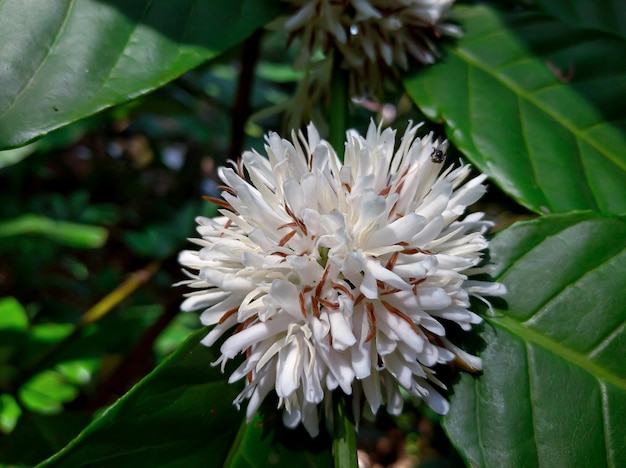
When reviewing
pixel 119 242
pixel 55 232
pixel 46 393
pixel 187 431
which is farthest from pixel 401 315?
pixel 119 242

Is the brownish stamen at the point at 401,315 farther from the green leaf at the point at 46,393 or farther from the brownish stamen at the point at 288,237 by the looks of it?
the green leaf at the point at 46,393

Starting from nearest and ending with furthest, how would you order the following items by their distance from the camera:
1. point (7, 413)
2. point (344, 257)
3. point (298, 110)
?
point (344, 257) → point (298, 110) → point (7, 413)

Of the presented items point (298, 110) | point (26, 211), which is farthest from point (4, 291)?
point (298, 110)

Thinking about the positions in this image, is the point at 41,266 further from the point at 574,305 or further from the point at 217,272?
the point at 574,305

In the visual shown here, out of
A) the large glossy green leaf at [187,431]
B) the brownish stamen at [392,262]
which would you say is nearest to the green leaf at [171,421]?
the large glossy green leaf at [187,431]

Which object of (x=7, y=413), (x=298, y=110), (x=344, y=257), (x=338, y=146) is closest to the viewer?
(x=344, y=257)

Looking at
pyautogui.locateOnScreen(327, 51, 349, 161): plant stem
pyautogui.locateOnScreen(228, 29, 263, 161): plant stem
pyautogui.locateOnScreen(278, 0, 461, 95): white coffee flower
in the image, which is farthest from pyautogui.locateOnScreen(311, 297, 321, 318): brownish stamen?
pyautogui.locateOnScreen(228, 29, 263, 161): plant stem

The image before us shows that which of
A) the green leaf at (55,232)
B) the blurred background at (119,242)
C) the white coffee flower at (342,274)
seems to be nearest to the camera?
the white coffee flower at (342,274)

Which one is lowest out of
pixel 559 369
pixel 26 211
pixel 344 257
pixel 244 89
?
pixel 559 369
